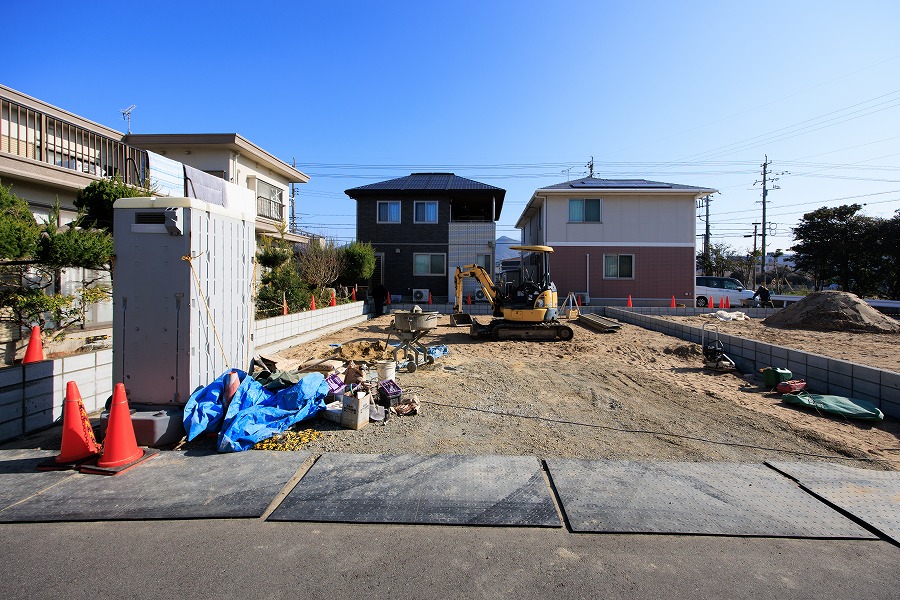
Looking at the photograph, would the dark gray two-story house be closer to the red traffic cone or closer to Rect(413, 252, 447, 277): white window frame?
Rect(413, 252, 447, 277): white window frame

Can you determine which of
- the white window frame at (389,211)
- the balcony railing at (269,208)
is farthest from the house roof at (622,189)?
the balcony railing at (269,208)

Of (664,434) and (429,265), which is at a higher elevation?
(429,265)

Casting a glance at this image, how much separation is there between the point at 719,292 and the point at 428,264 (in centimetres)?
1531

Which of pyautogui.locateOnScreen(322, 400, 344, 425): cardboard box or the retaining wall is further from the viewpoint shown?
pyautogui.locateOnScreen(322, 400, 344, 425): cardboard box

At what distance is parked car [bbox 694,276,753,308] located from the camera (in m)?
23.9

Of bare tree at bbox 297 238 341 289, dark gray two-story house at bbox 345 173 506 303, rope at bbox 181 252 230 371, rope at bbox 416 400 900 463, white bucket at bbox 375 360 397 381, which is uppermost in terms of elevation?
dark gray two-story house at bbox 345 173 506 303

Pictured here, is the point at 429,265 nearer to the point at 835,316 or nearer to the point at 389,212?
the point at 389,212

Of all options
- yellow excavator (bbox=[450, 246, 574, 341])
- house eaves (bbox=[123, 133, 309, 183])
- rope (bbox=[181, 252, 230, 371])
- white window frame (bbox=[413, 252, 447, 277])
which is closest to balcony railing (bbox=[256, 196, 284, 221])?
house eaves (bbox=[123, 133, 309, 183])

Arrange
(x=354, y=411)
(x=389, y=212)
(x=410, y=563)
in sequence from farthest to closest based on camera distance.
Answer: (x=389, y=212), (x=354, y=411), (x=410, y=563)

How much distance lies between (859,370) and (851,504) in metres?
3.86

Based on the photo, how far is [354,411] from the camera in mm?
5395

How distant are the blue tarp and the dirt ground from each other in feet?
1.11

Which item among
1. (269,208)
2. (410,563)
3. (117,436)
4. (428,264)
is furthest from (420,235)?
(410,563)

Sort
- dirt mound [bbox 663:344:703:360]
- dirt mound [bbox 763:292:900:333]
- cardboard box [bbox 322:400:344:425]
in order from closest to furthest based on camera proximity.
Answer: cardboard box [bbox 322:400:344:425], dirt mound [bbox 663:344:703:360], dirt mound [bbox 763:292:900:333]
